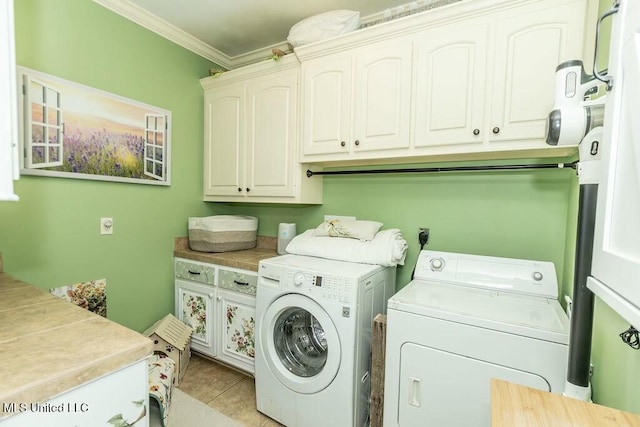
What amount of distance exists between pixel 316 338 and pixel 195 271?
44.1 inches

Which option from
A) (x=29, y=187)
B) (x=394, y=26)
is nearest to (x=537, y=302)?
(x=394, y=26)

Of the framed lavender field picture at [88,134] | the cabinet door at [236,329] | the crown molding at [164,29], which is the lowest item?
the cabinet door at [236,329]

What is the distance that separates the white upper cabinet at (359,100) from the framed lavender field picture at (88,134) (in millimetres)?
1184

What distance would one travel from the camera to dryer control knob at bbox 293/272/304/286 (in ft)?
5.30

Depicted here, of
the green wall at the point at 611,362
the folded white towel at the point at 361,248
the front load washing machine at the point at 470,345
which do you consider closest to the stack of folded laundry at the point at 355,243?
the folded white towel at the point at 361,248

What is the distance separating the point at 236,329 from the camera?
2.10 m

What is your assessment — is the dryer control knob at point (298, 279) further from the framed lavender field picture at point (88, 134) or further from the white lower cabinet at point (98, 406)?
the framed lavender field picture at point (88, 134)

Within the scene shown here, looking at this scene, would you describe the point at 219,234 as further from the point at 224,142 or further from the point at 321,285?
the point at 321,285

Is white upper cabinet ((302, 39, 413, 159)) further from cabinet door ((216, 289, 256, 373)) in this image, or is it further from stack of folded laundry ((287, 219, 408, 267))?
cabinet door ((216, 289, 256, 373))

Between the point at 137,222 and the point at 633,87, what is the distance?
258cm

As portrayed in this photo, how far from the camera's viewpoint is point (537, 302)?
1.42 m

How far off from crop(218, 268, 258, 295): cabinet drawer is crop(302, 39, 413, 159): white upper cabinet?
3.10 ft

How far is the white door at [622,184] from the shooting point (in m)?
0.54

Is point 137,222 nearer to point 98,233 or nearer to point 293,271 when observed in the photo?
point 98,233
